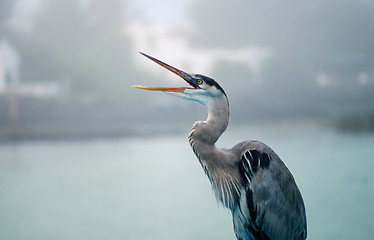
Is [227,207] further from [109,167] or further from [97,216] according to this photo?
[109,167]

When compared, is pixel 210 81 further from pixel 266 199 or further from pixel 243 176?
pixel 266 199

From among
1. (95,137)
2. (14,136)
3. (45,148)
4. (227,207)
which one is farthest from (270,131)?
(227,207)

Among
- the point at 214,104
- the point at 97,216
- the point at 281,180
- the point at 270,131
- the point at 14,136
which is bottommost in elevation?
the point at 97,216

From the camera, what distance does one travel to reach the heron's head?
1.62 metres

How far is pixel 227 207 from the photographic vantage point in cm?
176

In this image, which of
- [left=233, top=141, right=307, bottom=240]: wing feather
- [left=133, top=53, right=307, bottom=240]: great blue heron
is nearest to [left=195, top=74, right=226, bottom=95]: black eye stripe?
[left=133, top=53, right=307, bottom=240]: great blue heron

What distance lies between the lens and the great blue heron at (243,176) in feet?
5.33

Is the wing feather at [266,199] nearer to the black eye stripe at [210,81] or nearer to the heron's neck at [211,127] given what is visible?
the heron's neck at [211,127]

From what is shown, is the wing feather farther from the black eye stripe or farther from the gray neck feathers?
the black eye stripe

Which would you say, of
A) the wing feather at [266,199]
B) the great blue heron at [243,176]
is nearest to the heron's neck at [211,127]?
the great blue heron at [243,176]

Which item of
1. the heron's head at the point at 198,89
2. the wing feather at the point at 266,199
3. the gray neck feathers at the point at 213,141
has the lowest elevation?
the wing feather at the point at 266,199

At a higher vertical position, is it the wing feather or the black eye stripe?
the black eye stripe

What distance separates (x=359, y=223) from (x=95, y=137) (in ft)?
17.8

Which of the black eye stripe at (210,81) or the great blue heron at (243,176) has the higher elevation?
the black eye stripe at (210,81)
